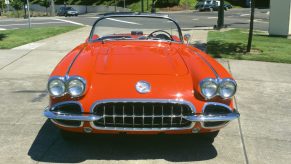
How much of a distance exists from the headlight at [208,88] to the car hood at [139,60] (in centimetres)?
29

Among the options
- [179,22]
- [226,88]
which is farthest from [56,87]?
[179,22]

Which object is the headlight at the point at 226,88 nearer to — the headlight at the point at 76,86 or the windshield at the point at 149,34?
the headlight at the point at 76,86

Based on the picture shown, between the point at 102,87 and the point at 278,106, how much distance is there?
3382 millimetres

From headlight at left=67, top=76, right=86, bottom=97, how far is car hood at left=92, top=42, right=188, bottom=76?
267mm

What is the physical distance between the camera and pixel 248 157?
4215 mm

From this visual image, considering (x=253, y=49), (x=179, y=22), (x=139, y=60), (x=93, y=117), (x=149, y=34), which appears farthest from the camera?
(x=179, y=22)

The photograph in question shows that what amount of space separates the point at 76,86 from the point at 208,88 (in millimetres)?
1283

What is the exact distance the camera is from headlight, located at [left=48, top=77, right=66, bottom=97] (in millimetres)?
3873

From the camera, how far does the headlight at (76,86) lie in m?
3.83

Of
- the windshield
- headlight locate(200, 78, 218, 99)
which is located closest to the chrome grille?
headlight locate(200, 78, 218, 99)

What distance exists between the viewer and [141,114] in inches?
149

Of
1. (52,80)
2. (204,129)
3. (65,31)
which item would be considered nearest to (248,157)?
(204,129)

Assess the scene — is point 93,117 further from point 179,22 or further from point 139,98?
point 179,22

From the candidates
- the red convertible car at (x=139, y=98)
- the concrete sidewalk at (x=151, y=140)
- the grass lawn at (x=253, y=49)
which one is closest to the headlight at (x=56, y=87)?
the red convertible car at (x=139, y=98)
